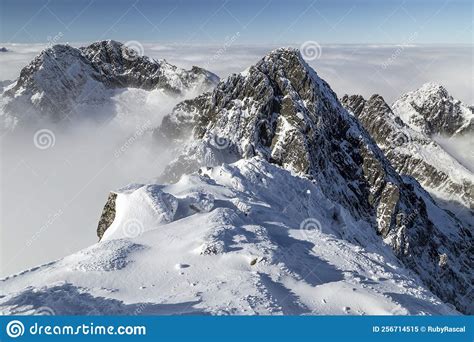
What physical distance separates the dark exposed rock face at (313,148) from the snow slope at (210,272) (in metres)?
48.7

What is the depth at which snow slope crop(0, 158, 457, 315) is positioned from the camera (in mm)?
23766

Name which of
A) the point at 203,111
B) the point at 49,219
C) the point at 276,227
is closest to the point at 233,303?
the point at 276,227

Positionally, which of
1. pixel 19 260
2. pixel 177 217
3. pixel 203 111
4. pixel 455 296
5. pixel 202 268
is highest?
pixel 203 111

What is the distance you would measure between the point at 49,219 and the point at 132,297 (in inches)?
7025

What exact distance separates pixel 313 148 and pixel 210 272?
6367 centimetres

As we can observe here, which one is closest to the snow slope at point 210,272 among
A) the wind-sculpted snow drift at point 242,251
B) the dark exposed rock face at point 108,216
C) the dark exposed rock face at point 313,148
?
the wind-sculpted snow drift at point 242,251

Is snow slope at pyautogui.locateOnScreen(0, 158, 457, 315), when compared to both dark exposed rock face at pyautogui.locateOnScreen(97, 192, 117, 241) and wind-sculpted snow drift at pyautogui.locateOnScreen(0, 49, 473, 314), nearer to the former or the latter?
wind-sculpted snow drift at pyautogui.locateOnScreen(0, 49, 473, 314)

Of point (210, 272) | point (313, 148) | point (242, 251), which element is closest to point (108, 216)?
point (242, 251)

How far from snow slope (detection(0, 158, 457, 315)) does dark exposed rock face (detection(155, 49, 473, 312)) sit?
48731 mm

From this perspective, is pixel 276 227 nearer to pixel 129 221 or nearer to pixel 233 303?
pixel 129 221

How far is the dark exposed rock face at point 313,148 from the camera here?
9150 centimetres

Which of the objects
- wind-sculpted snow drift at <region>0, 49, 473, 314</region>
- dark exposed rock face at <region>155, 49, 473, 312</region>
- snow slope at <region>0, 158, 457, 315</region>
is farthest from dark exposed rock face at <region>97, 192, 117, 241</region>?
dark exposed rock face at <region>155, 49, 473, 312</region>

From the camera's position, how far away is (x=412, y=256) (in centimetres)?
9906

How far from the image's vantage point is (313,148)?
89.1 meters
